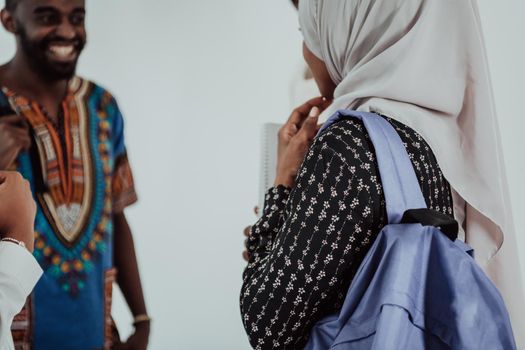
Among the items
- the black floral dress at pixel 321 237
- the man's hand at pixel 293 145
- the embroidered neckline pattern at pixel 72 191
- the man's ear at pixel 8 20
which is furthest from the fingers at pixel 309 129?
the man's ear at pixel 8 20

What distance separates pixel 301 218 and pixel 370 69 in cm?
25

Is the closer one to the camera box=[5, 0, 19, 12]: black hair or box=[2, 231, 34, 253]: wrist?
box=[2, 231, 34, 253]: wrist

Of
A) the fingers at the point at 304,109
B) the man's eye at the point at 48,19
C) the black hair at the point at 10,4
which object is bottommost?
the fingers at the point at 304,109

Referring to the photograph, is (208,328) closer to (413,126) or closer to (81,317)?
(81,317)

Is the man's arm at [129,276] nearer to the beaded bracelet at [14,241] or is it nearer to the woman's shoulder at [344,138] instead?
the beaded bracelet at [14,241]

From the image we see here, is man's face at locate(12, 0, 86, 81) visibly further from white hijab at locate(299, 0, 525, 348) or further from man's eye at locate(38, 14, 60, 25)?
white hijab at locate(299, 0, 525, 348)

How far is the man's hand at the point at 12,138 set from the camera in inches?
43.4

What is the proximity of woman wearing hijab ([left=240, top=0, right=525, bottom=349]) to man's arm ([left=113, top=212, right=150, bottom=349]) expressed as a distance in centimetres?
44

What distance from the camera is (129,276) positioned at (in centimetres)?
130

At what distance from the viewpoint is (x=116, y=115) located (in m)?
1.30

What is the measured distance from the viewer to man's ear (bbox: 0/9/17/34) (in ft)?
3.78

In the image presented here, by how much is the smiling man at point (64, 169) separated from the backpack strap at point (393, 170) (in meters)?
0.62

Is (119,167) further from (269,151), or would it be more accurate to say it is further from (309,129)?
(309,129)

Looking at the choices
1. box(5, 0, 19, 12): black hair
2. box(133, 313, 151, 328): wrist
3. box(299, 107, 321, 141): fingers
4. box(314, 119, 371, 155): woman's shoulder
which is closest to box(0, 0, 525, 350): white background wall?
box(133, 313, 151, 328): wrist
